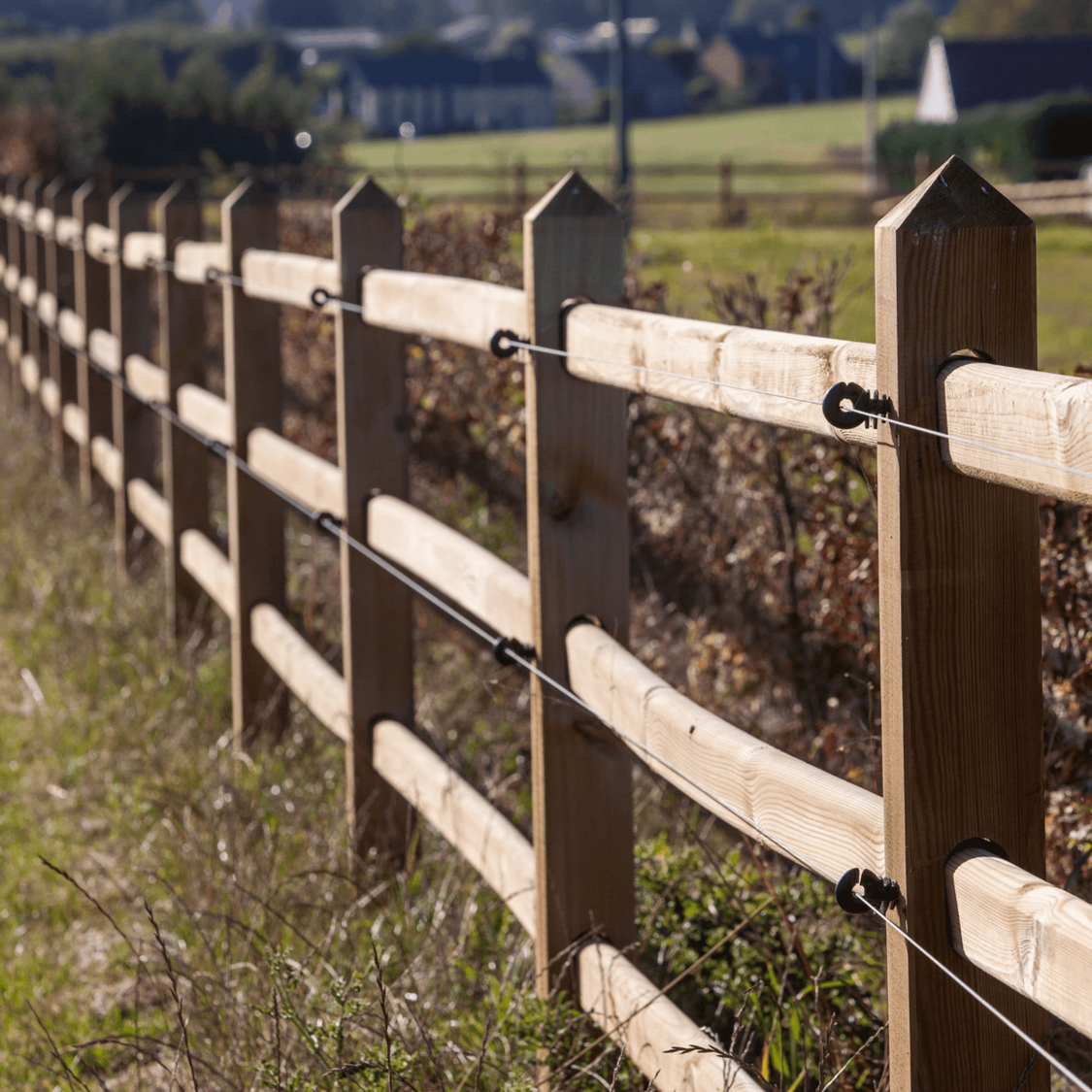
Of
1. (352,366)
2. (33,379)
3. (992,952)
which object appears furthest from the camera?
(33,379)

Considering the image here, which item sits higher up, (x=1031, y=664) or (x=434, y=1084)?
(x=1031, y=664)

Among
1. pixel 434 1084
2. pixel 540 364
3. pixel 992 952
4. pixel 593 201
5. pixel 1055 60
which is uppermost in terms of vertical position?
pixel 1055 60

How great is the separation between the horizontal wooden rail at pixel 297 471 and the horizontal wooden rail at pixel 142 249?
4.57 feet

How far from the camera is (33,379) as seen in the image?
996 cm

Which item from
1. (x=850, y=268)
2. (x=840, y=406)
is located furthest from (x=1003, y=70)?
(x=840, y=406)

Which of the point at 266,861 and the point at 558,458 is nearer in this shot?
the point at 558,458

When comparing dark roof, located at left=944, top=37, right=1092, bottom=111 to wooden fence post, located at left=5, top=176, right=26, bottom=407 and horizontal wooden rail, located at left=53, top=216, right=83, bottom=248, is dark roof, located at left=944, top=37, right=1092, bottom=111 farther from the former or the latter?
horizontal wooden rail, located at left=53, top=216, right=83, bottom=248

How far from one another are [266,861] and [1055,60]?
225 feet

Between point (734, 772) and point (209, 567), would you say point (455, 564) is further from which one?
point (209, 567)

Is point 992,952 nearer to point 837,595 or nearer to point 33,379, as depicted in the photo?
point 837,595

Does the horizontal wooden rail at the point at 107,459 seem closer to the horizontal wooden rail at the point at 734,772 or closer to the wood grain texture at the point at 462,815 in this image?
the wood grain texture at the point at 462,815

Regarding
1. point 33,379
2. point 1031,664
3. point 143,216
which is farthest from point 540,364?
point 33,379

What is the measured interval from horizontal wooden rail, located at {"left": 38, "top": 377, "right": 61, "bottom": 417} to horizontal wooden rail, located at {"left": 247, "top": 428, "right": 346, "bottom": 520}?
14.2 feet

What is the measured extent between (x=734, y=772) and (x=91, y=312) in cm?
635
